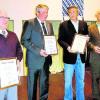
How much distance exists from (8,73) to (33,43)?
2.53 ft

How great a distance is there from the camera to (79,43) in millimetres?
3492

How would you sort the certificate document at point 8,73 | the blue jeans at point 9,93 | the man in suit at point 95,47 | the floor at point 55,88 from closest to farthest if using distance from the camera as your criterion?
the certificate document at point 8,73
the blue jeans at point 9,93
the man in suit at point 95,47
the floor at point 55,88

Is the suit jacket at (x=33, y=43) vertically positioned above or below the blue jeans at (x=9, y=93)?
above

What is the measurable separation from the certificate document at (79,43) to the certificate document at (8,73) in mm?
1105

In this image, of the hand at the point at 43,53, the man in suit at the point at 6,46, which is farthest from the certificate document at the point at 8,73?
the hand at the point at 43,53

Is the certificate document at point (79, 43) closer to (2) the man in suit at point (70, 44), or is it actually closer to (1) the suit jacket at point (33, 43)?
(2) the man in suit at point (70, 44)

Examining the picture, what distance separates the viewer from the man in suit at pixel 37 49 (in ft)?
10.5

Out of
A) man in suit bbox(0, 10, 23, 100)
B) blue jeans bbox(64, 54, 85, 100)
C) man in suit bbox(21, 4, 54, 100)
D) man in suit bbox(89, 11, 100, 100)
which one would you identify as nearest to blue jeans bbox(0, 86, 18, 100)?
man in suit bbox(0, 10, 23, 100)

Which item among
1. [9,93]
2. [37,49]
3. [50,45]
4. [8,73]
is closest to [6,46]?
[8,73]

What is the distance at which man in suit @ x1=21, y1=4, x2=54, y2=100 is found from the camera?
10.5 feet

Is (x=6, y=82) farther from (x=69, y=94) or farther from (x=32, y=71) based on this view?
(x=69, y=94)

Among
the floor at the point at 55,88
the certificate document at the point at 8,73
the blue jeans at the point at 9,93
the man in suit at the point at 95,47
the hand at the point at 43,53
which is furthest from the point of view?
the floor at the point at 55,88

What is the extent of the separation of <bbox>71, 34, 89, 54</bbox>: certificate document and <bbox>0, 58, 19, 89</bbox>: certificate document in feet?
3.63

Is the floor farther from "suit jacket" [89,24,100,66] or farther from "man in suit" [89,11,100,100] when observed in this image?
"suit jacket" [89,24,100,66]
